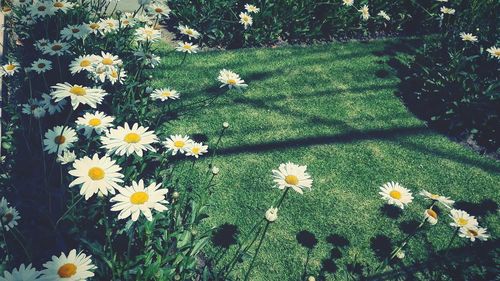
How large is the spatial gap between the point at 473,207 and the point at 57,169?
3673 millimetres

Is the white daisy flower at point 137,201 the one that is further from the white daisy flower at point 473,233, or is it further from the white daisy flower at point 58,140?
the white daisy flower at point 473,233

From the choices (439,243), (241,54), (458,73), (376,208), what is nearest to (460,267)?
(439,243)

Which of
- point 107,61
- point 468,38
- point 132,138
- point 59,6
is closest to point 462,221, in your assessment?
point 132,138

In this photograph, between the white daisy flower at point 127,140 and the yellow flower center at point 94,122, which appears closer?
the white daisy flower at point 127,140

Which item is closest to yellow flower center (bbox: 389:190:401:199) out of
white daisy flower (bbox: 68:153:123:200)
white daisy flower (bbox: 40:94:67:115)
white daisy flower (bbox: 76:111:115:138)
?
white daisy flower (bbox: 68:153:123:200)

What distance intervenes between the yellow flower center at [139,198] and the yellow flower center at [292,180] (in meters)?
0.80

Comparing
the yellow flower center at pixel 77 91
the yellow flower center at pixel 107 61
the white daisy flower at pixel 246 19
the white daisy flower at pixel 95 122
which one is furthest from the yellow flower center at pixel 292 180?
the white daisy flower at pixel 246 19

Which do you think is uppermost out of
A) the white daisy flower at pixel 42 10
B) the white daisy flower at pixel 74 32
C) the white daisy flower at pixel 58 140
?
the white daisy flower at pixel 42 10

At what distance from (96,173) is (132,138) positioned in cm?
30

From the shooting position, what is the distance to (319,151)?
154 inches

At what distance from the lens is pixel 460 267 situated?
2928mm

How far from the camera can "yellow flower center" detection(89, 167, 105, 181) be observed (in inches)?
69.6

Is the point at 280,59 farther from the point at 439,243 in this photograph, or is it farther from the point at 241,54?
the point at 439,243

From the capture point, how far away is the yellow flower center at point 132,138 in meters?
1.99
